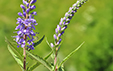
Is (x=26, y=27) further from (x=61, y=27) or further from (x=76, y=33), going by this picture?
(x=76, y=33)

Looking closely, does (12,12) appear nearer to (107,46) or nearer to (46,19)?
(46,19)

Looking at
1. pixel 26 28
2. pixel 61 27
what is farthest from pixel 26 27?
pixel 61 27

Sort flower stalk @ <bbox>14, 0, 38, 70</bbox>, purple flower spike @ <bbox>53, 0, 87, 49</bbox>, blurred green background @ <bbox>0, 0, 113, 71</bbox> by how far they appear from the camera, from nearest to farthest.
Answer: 1. flower stalk @ <bbox>14, 0, 38, 70</bbox>
2. purple flower spike @ <bbox>53, 0, 87, 49</bbox>
3. blurred green background @ <bbox>0, 0, 113, 71</bbox>

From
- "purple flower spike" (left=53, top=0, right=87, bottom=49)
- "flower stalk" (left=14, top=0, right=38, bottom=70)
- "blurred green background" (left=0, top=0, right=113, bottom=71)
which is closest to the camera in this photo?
"flower stalk" (left=14, top=0, right=38, bottom=70)

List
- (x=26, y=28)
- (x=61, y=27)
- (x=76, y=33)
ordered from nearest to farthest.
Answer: (x=26, y=28) < (x=61, y=27) < (x=76, y=33)

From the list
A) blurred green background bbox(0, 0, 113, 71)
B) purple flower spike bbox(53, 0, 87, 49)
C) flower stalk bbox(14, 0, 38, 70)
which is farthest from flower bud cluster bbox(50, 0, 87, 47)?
blurred green background bbox(0, 0, 113, 71)

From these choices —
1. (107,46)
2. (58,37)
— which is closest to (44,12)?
(107,46)

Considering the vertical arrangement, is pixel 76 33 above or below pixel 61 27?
below

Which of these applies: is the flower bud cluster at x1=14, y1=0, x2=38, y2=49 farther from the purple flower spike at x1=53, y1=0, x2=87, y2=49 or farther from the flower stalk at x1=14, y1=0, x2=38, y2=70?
the purple flower spike at x1=53, y1=0, x2=87, y2=49
